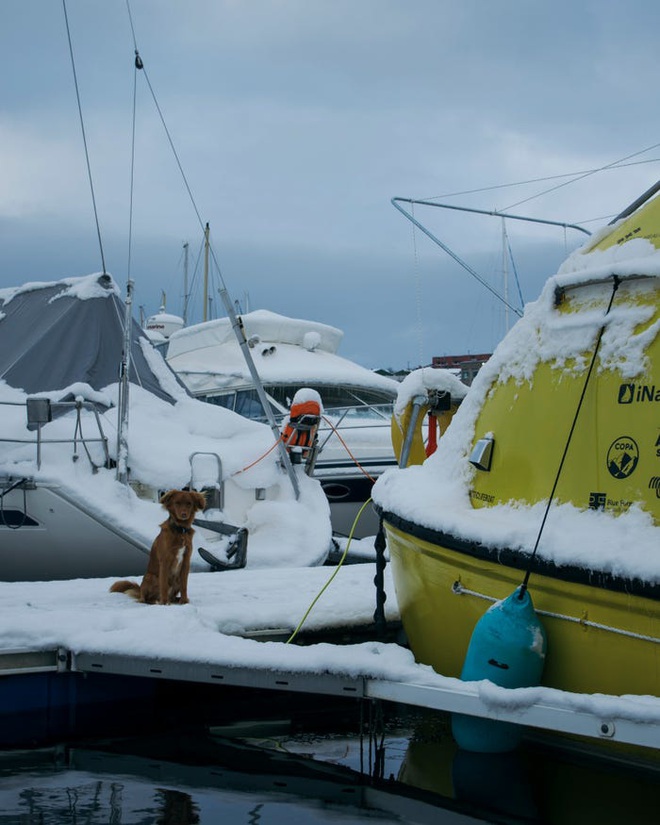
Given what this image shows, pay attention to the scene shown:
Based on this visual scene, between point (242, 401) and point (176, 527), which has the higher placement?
point (176, 527)

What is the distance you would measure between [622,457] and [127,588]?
166 inches

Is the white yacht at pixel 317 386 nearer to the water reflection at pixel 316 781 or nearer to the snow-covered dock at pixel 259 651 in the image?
the snow-covered dock at pixel 259 651

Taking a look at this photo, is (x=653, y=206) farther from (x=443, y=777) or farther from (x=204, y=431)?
(x=204, y=431)

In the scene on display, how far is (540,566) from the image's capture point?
411cm

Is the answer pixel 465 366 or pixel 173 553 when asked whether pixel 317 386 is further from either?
pixel 173 553

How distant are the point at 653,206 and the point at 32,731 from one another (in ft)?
15.2

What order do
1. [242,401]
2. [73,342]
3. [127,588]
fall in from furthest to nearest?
1. [242,401]
2. [73,342]
3. [127,588]

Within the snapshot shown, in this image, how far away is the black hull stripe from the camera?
3.73 m

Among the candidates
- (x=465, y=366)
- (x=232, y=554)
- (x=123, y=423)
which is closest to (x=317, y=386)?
(x=465, y=366)

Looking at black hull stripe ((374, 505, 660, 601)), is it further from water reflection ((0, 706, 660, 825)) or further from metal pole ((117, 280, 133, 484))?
metal pole ((117, 280, 133, 484))

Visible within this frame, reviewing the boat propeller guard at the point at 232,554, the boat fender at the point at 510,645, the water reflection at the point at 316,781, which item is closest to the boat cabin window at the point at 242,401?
the boat propeller guard at the point at 232,554

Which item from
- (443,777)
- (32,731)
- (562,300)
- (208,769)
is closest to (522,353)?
(562,300)

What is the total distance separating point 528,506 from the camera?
4.48 meters

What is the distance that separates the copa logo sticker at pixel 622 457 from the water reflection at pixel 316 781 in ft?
4.21
